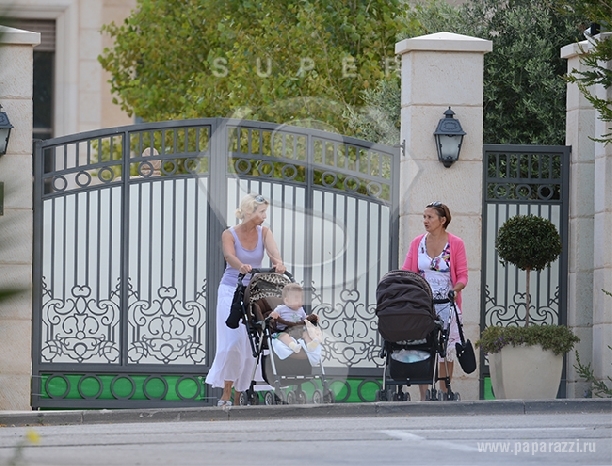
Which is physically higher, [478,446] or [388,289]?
[388,289]

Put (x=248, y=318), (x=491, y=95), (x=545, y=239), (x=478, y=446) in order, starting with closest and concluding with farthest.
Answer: (x=478, y=446), (x=248, y=318), (x=545, y=239), (x=491, y=95)

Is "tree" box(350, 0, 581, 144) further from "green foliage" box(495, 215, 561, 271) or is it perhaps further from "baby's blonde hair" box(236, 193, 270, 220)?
"baby's blonde hair" box(236, 193, 270, 220)

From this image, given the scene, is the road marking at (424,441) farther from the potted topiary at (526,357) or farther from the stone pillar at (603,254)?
the stone pillar at (603,254)

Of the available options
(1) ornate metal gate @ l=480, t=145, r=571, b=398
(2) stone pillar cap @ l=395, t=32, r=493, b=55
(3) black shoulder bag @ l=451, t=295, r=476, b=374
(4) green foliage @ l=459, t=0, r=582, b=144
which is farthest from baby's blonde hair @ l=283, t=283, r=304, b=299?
(4) green foliage @ l=459, t=0, r=582, b=144

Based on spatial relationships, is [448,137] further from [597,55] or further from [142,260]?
[142,260]

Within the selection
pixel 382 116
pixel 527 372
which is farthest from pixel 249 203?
pixel 382 116

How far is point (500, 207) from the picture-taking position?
11117mm

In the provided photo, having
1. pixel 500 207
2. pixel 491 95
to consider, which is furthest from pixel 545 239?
pixel 491 95

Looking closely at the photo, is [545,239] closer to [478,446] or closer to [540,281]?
[540,281]

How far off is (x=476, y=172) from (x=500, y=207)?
434 millimetres

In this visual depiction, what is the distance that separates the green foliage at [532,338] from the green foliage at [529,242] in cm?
61

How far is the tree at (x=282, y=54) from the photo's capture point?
17.2 metres

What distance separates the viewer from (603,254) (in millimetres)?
10617

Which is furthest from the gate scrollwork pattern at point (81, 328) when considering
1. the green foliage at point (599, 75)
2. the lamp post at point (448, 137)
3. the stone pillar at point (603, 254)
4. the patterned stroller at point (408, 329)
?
the green foliage at point (599, 75)
